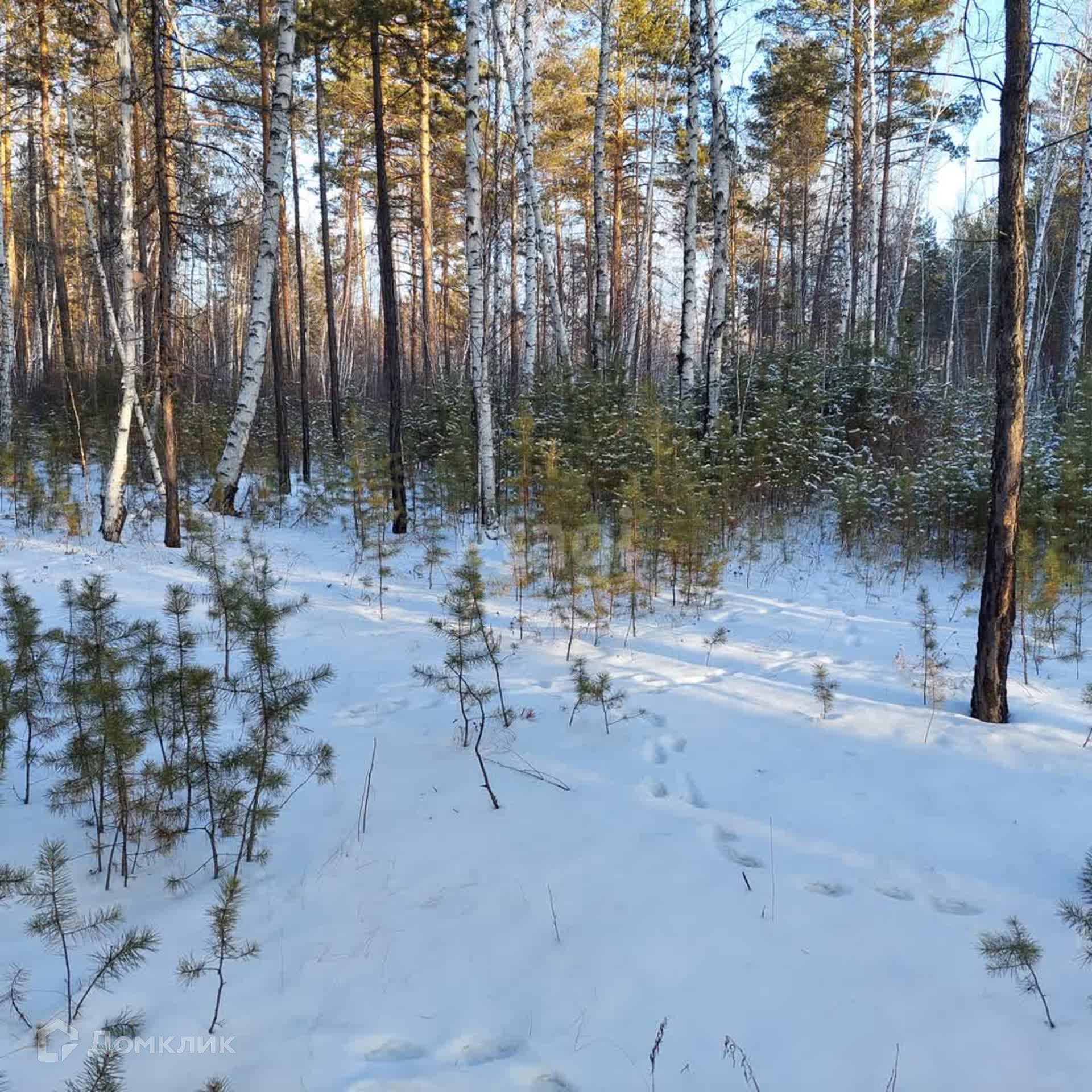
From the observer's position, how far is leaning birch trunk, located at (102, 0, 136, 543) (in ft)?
26.1

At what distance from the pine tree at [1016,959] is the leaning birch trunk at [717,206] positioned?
8133mm

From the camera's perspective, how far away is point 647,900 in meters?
3.00

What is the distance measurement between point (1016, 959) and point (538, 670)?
3.47 m

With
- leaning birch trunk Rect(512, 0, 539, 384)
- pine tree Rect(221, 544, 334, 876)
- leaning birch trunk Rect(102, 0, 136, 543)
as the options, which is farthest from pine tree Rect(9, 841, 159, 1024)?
leaning birch trunk Rect(512, 0, 539, 384)

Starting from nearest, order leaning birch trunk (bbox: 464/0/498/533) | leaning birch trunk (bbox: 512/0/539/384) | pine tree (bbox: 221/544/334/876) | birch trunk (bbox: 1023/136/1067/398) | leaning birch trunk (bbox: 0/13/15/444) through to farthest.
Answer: pine tree (bbox: 221/544/334/876), leaning birch trunk (bbox: 464/0/498/533), leaning birch trunk (bbox: 512/0/539/384), leaning birch trunk (bbox: 0/13/15/444), birch trunk (bbox: 1023/136/1067/398)

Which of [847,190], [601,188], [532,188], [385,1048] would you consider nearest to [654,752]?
[385,1048]

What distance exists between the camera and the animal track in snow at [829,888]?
299 centimetres

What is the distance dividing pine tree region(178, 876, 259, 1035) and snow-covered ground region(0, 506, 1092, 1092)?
57mm

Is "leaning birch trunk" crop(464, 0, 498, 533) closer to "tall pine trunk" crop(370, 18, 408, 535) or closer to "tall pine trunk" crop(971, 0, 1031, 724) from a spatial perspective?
"tall pine trunk" crop(370, 18, 408, 535)

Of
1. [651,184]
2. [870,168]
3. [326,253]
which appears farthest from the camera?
[870,168]

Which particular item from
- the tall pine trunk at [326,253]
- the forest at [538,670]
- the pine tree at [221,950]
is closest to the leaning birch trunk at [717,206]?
the forest at [538,670]

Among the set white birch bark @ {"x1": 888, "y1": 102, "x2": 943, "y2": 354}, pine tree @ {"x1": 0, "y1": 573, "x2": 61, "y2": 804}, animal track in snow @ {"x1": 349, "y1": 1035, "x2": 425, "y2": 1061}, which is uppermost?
white birch bark @ {"x1": 888, "y1": 102, "x2": 943, "y2": 354}

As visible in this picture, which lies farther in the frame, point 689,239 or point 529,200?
point 529,200

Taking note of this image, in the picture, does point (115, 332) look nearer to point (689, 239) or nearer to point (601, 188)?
point (689, 239)
